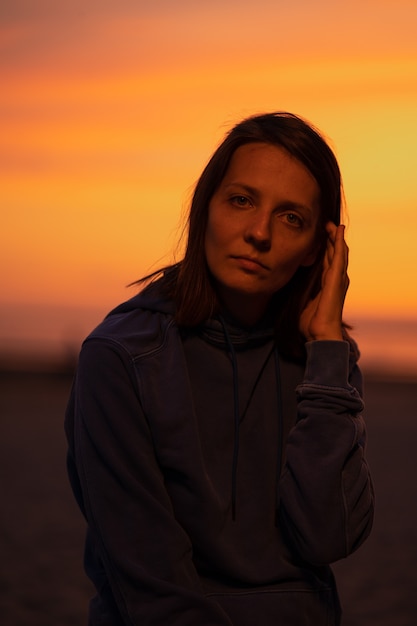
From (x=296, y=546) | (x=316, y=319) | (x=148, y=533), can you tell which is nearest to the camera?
(x=148, y=533)

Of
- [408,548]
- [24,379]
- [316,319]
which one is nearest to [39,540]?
[408,548]

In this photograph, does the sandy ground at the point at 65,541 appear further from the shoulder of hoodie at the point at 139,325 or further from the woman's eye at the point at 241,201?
the woman's eye at the point at 241,201

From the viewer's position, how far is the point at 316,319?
3043mm

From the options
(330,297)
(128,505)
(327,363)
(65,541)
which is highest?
(330,297)

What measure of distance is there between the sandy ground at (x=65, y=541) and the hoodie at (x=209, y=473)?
9.90 ft

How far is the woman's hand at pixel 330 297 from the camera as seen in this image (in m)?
3.03

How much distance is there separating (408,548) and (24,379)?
16.3 metres

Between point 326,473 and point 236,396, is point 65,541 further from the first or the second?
point 326,473

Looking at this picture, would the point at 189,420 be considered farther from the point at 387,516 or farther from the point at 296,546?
the point at 387,516

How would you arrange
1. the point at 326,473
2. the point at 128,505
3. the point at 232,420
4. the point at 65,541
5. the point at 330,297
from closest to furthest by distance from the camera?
the point at 128,505 → the point at 326,473 → the point at 232,420 → the point at 330,297 → the point at 65,541

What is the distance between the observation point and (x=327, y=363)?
9.53 ft

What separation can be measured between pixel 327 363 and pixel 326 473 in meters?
0.28

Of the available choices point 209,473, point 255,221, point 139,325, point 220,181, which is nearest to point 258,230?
point 255,221

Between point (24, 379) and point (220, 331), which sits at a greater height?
point (220, 331)
